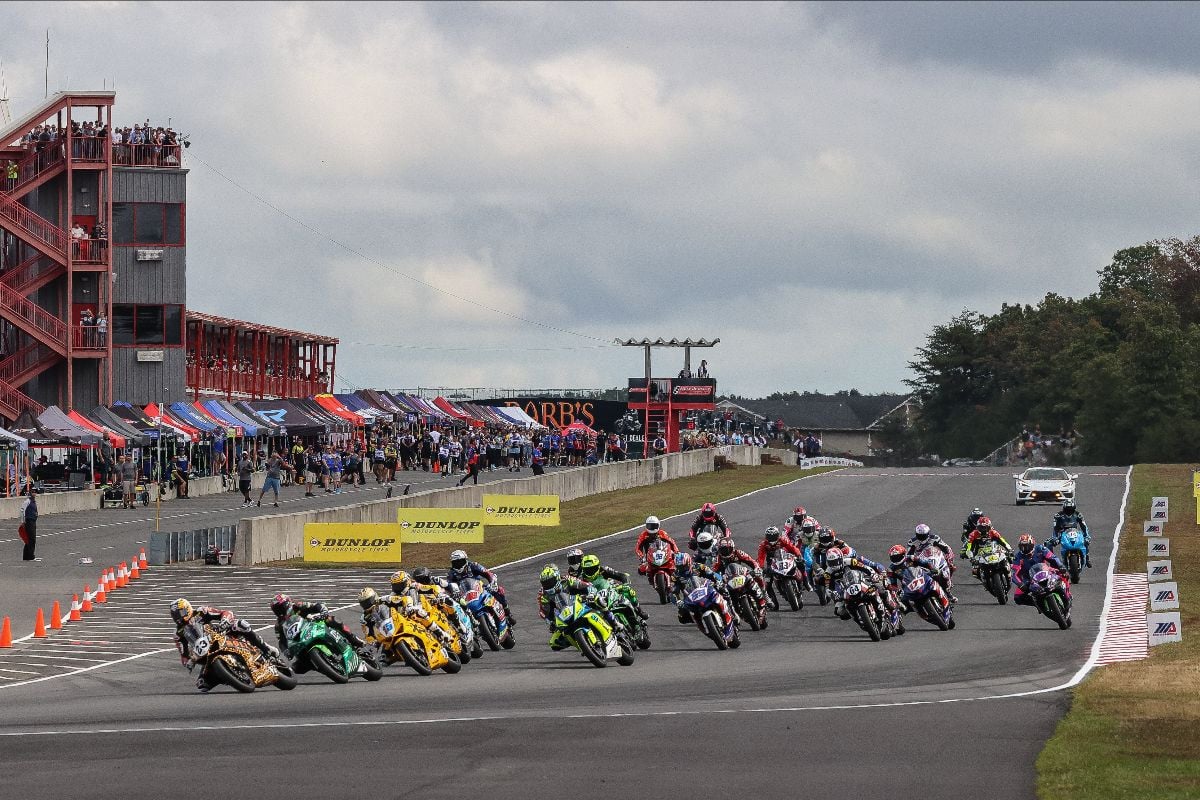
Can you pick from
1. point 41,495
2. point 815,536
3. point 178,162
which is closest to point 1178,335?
point 178,162

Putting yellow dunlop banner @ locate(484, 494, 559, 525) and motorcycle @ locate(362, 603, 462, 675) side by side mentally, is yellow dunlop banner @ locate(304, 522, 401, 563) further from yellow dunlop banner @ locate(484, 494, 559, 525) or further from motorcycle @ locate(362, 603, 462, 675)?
motorcycle @ locate(362, 603, 462, 675)

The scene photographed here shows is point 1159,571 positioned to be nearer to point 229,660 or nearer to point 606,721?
point 606,721

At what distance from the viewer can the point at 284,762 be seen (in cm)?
1688

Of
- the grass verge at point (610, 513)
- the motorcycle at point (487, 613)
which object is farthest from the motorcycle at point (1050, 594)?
the grass verge at point (610, 513)

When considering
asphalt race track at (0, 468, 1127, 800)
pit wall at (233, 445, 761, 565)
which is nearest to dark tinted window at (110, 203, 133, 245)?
pit wall at (233, 445, 761, 565)

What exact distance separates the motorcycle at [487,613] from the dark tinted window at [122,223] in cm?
5362

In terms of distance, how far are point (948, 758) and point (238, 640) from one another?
941 cm

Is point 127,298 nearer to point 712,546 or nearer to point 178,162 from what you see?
point 178,162

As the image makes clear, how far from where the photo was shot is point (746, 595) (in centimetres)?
2856

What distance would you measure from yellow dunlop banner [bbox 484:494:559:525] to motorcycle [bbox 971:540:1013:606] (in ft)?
72.2

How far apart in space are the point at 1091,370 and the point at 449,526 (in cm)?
7573

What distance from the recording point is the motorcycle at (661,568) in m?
32.5

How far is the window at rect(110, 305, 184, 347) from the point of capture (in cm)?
7725

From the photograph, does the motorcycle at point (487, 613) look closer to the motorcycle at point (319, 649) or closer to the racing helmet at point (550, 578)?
the racing helmet at point (550, 578)
